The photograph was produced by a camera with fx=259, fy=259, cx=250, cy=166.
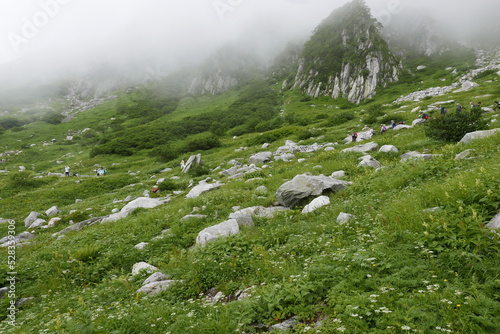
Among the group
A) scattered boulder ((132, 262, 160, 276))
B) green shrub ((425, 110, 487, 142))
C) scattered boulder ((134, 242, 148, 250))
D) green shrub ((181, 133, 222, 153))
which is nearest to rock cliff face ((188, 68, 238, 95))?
green shrub ((181, 133, 222, 153))

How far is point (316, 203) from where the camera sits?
384 inches

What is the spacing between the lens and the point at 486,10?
134 meters

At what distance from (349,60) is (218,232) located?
3558 inches

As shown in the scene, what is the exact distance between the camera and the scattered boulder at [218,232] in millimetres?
8094

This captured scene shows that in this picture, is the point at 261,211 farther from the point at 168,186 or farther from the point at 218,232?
the point at 168,186

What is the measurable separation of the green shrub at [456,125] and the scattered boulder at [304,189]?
882 cm

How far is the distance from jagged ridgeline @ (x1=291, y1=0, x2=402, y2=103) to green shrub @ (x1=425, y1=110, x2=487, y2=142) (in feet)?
207

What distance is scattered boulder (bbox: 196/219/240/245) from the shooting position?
8.09 metres

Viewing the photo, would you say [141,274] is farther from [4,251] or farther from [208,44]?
[208,44]

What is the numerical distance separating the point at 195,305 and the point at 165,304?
27.2 inches

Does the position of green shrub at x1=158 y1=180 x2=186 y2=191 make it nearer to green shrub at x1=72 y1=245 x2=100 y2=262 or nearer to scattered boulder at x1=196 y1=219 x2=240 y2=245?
green shrub at x1=72 y1=245 x2=100 y2=262

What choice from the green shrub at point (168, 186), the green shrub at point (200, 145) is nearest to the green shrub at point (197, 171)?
the green shrub at point (168, 186)

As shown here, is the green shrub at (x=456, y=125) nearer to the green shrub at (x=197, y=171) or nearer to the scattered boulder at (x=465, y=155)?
the scattered boulder at (x=465, y=155)

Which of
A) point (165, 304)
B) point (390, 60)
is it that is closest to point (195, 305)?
point (165, 304)
